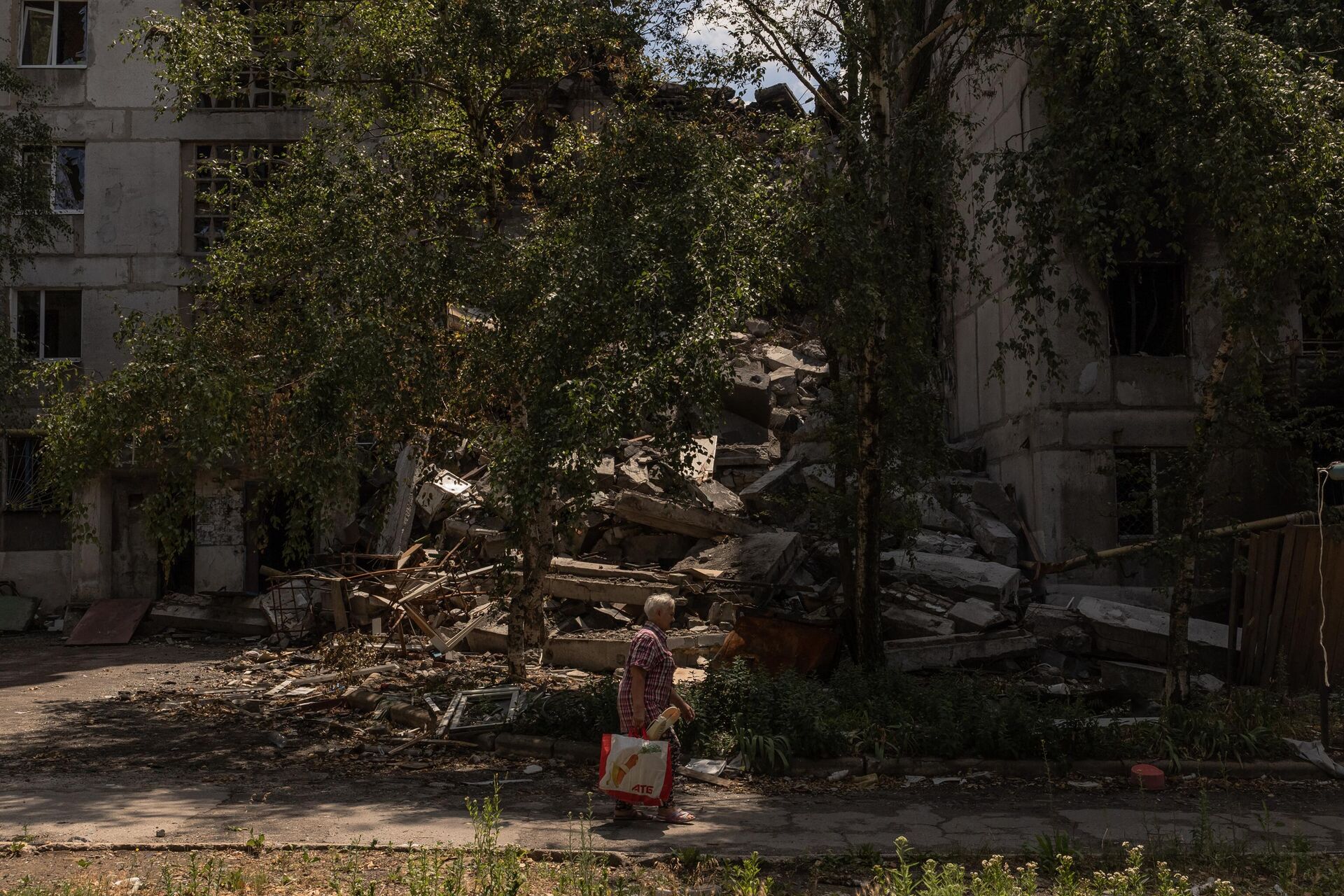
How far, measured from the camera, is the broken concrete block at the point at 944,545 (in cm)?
1650

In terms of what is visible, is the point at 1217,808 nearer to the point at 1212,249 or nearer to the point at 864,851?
the point at 864,851

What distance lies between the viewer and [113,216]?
77.9 feet

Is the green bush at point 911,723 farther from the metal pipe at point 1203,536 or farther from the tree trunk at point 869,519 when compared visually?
the metal pipe at point 1203,536

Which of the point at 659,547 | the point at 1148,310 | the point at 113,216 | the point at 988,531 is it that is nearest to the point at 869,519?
the point at 659,547

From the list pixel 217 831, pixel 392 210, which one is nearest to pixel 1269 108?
pixel 392 210

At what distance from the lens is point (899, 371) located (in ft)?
38.2

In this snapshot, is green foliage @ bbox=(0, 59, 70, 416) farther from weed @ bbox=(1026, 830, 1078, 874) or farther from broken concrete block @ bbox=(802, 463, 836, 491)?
weed @ bbox=(1026, 830, 1078, 874)

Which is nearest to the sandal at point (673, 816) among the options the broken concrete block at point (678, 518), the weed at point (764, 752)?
the weed at point (764, 752)

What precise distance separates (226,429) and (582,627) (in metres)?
5.99

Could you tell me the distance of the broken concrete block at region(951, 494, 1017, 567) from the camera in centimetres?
1673

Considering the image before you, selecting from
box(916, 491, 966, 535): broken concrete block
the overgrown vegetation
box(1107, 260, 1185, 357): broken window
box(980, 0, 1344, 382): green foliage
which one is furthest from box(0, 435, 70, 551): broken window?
box(1107, 260, 1185, 357): broken window

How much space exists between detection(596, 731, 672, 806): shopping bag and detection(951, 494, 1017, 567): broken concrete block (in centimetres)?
1074

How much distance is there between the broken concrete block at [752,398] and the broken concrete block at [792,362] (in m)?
1.42

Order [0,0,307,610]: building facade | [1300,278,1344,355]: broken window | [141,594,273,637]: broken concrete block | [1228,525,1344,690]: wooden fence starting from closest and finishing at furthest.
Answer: [1228,525,1344,690]: wooden fence < [1300,278,1344,355]: broken window < [141,594,273,637]: broken concrete block < [0,0,307,610]: building facade
